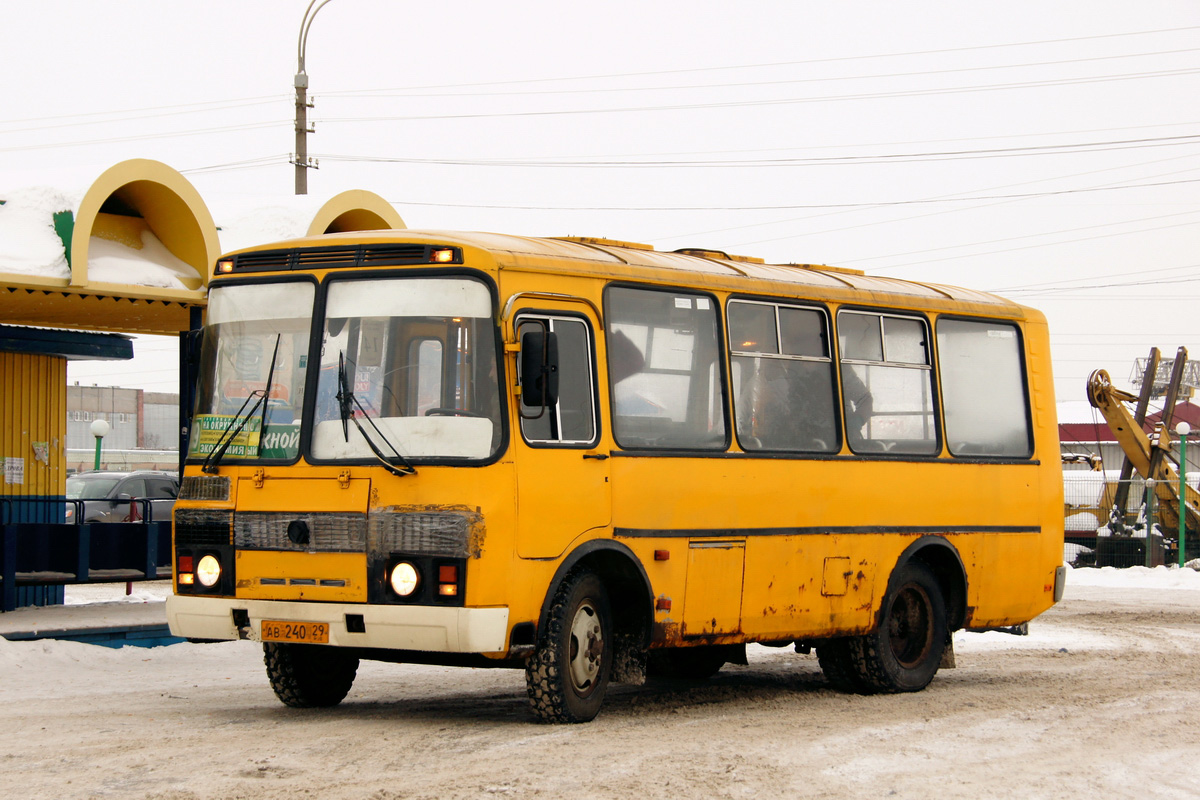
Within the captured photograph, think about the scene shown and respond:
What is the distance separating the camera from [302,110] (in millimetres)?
23984

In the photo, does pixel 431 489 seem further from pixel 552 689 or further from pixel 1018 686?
pixel 1018 686

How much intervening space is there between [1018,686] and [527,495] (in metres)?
5.41

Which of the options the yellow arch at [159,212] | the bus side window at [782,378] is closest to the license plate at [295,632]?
the bus side window at [782,378]

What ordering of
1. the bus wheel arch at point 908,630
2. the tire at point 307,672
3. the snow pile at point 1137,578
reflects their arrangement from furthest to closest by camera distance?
1. the snow pile at point 1137,578
2. the bus wheel arch at point 908,630
3. the tire at point 307,672

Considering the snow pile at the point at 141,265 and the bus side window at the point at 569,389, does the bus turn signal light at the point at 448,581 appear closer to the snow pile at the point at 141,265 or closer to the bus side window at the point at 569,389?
the bus side window at the point at 569,389

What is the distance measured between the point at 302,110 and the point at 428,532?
1658 centimetres

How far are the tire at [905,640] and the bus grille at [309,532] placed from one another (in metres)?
4.55

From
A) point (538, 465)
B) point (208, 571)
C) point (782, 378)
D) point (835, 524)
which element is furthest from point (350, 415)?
point (835, 524)

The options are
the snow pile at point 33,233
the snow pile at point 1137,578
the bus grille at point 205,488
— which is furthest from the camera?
the snow pile at point 1137,578

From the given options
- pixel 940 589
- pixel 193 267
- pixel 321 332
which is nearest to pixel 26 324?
pixel 193 267

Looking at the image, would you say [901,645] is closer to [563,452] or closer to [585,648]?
[585,648]

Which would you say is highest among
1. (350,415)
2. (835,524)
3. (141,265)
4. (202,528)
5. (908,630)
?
(141,265)

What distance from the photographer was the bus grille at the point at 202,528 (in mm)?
9336

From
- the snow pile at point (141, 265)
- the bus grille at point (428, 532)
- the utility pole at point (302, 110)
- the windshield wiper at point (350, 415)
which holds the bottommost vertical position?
the bus grille at point (428, 532)
